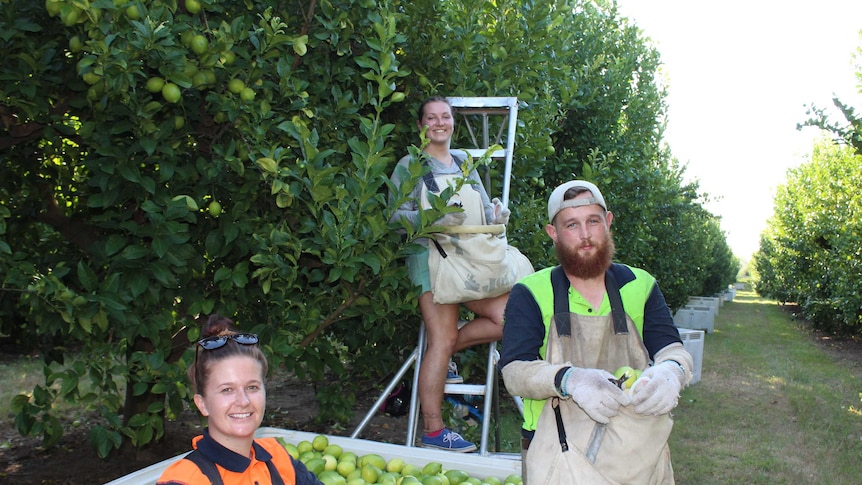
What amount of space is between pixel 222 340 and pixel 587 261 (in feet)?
4.04

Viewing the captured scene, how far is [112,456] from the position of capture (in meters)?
4.84

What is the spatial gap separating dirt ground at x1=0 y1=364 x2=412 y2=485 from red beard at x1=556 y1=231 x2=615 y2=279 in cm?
304

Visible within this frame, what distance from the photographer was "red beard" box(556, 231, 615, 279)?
2.62 m

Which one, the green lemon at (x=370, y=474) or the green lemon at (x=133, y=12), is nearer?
the green lemon at (x=133, y=12)

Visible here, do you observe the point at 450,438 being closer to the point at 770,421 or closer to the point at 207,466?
the point at 207,466

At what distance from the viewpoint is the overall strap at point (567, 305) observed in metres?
2.55

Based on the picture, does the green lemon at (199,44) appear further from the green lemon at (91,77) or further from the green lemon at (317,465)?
the green lemon at (317,465)

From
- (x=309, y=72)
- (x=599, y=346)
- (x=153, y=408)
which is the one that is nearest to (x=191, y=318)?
(x=153, y=408)

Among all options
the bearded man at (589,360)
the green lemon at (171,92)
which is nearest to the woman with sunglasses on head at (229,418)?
the bearded man at (589,360)

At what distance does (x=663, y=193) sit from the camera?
13164 mm

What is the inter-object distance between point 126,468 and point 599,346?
337 cm

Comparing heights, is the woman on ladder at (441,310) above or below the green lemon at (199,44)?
below

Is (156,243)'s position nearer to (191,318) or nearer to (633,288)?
(191,318)

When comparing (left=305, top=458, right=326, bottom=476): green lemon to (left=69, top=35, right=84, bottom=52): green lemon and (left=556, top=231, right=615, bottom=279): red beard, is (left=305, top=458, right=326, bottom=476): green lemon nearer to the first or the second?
(left=556, top=231, right=615, bottom=279): red beard
